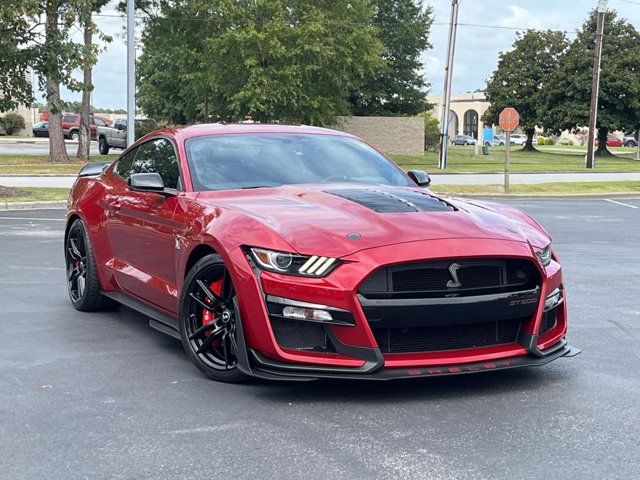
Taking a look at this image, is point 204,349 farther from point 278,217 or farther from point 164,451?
point 164,451

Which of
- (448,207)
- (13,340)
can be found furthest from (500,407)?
(13,340)

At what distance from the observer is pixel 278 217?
16.8 feet

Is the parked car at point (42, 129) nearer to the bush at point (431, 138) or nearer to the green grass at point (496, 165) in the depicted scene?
the bush at point (431, 138)

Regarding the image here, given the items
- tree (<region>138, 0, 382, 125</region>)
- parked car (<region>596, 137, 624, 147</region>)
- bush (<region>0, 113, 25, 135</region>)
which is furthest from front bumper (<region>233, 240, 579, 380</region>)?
parked car (<region>596, 137, 624, 147</region>)

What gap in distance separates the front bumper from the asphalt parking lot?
0.67ft

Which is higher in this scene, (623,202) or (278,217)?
(278,217)

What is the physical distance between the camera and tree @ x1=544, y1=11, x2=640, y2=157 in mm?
60781

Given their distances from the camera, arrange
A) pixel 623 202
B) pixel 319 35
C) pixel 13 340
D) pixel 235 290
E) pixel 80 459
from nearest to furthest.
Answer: pixel 80 459, pixel 235 290, pixel 13 340, pixel 623 202, pixel 319 35

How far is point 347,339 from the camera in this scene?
471 cm

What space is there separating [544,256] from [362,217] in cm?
110

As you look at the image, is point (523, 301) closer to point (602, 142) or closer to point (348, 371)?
point (348, 371)

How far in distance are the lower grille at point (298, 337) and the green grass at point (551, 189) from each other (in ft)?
64.6

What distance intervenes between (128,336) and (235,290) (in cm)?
200

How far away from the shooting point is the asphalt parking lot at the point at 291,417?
3953 mm
